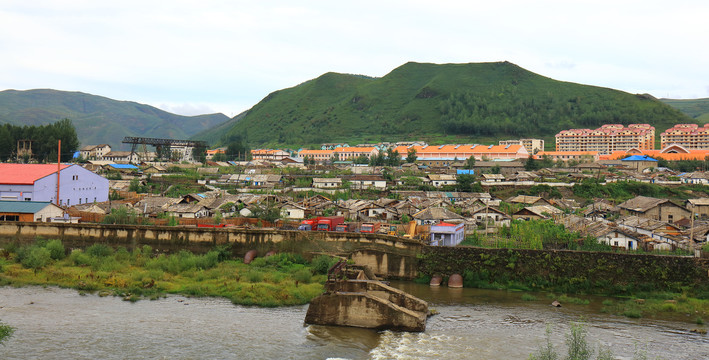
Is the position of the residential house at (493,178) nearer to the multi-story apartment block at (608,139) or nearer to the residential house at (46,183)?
the residential house at (46,183)

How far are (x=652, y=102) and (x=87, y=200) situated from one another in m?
152

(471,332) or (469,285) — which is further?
(469,285)

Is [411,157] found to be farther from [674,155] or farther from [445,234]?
[445,234]

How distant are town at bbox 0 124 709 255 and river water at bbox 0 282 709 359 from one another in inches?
375

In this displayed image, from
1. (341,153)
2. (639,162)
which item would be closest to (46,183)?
(341,153)

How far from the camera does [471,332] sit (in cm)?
2141

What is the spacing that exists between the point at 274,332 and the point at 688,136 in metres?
127

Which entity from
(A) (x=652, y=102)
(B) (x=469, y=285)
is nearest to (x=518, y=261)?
(B) (x=469, y=285)

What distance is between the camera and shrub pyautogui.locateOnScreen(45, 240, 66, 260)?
32562 millimetres

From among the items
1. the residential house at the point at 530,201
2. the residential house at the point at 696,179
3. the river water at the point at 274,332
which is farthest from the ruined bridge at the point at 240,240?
the residential house at the point at 696,179

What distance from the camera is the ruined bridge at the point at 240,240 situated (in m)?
31.2

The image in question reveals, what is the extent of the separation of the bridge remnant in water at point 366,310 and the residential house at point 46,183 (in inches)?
1148

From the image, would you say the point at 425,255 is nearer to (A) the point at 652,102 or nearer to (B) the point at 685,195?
(B) the point at 685,195

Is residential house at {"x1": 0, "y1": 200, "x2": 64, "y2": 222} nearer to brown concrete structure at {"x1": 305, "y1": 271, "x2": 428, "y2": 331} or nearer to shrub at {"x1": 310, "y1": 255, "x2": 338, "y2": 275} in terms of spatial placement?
shrub at {"x1": 310, "y1": 255, "x2": 338, "y2": 275}
